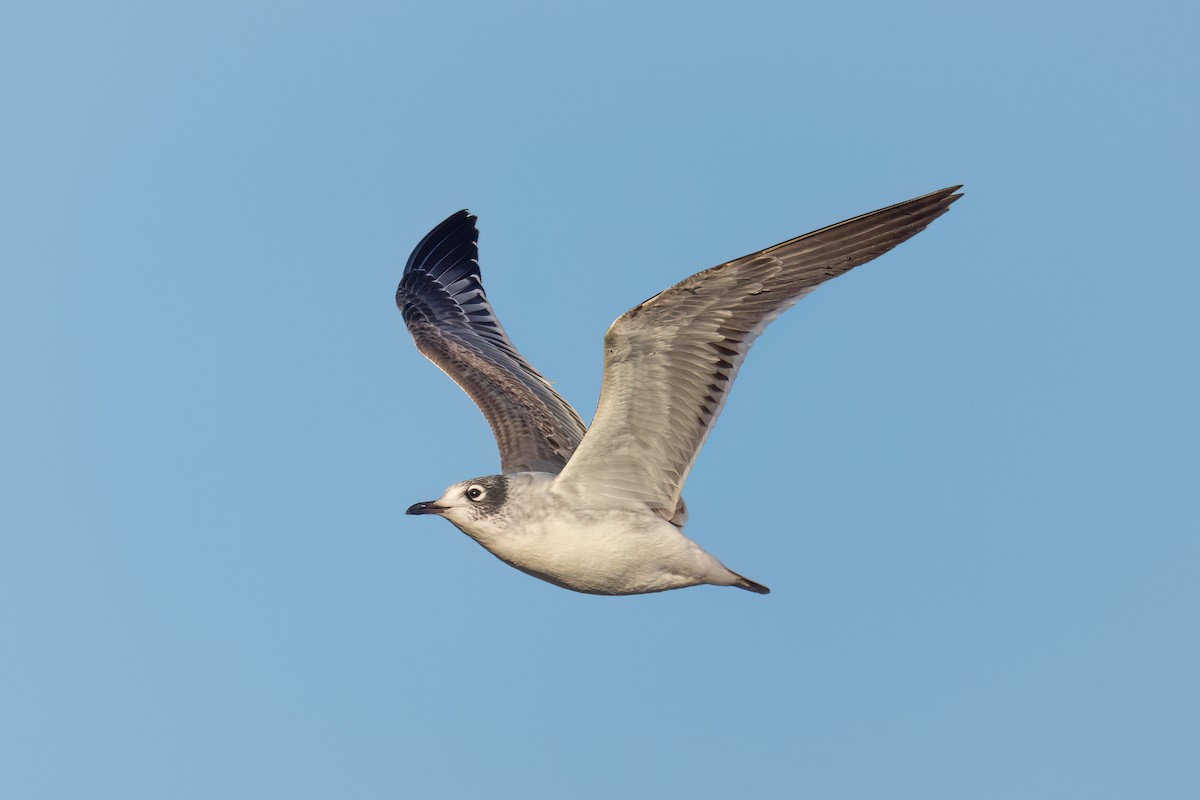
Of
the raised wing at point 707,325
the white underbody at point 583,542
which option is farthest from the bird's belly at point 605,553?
the raised wing at point 707,325

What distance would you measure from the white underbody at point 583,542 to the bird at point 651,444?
0.04 ft

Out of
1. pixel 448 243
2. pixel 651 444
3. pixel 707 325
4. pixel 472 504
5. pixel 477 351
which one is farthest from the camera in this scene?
pixel 448 243

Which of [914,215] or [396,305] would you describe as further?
[396,305]

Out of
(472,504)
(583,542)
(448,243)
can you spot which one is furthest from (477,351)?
(583,542)

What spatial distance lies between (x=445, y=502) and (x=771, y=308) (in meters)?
3.72

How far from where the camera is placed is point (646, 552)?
1352cm

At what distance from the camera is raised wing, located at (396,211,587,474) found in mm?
16203

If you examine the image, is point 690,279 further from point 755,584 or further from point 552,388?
point 552,388

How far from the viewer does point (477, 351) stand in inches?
747

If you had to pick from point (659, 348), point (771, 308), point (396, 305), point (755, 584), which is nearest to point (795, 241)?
point (771, 308)

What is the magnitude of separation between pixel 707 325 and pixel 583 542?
2.47 m

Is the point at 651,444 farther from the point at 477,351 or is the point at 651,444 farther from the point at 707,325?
the point at 477,351

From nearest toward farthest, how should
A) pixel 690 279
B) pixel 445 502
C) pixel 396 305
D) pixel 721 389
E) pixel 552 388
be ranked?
pixel 690 279, pixel 721 389, pixel 445 502, pixel 552 388, pixel 396 305

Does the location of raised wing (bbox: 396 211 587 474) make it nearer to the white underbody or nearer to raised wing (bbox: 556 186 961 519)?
the white underbody
